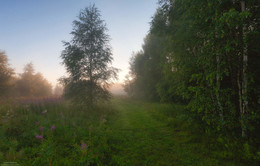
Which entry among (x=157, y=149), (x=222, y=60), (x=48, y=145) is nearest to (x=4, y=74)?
(x=48, y=145)

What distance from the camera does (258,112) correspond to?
4414mm

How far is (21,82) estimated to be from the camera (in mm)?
27562

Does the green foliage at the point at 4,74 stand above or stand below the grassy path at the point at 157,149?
above

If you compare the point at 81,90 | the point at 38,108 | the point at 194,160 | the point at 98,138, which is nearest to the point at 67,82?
the point at 81,90

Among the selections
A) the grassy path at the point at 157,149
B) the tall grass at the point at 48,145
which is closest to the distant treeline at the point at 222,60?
the grassy path at the point at 157,149

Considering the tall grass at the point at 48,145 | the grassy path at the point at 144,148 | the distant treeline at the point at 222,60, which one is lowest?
the grassy path at the point at 144,148

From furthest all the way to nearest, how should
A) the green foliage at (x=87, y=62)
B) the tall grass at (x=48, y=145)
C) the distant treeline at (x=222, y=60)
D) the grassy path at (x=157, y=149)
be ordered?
the green foliage at (x=87, y=62) → the distant treeline at (x=222, y=60) → the grassy path at (x=157, y=149) → the tall grass at (x=48, y=145)

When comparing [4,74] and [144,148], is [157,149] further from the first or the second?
[4,74]

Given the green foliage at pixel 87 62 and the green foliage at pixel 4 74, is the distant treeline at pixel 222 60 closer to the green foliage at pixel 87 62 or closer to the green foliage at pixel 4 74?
the green foliage at pixel 87 62

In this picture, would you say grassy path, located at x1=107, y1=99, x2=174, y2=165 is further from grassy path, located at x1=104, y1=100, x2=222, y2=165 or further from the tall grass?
the tall grass

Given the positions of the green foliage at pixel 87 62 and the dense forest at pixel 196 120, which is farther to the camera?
the green foliage at pixel 87 62

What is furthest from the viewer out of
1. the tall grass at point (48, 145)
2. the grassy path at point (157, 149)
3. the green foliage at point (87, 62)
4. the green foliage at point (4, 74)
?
the green foliage at point (4, 74)

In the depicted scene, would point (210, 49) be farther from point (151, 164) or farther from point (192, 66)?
point (151, 164)

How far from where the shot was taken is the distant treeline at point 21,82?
801 inches
